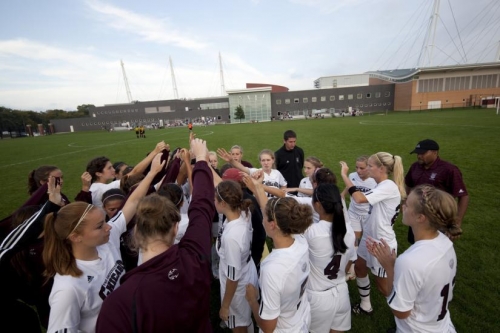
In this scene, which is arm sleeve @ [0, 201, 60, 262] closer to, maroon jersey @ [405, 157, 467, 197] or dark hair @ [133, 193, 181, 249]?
dark hair @ [133, 193, 181, 249]

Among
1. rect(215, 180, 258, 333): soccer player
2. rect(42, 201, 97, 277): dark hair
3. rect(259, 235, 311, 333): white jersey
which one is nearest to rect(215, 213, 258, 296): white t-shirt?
rect(215, 180, 258, 333): soccer player

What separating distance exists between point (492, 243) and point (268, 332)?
19.3 ft

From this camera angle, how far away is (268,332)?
2141 mm

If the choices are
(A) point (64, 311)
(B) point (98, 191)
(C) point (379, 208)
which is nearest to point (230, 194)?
(A) point (64, 311)

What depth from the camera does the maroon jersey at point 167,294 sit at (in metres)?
1.26

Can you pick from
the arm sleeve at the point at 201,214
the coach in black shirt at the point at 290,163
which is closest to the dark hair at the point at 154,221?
the arm sleeve at the point at 201,214

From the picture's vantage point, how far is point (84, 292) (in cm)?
188

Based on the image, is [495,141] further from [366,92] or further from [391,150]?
[366,92]

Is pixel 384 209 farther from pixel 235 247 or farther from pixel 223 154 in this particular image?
pixel 223 154

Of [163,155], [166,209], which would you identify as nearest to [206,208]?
[166,209]

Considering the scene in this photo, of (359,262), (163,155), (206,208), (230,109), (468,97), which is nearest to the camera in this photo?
(206,208)

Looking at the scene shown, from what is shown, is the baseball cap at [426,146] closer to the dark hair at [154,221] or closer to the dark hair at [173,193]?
the dark hair at [173,193]

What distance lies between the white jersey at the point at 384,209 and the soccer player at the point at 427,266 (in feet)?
4.02

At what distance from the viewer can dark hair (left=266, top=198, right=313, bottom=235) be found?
212 centimetres
